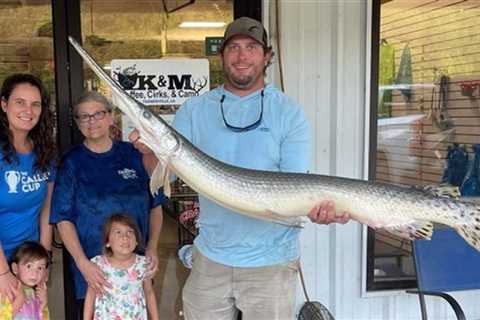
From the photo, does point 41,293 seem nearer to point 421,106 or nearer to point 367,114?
point 367,114

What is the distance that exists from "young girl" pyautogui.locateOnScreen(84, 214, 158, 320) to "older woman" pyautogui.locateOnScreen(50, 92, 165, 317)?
0.05 m

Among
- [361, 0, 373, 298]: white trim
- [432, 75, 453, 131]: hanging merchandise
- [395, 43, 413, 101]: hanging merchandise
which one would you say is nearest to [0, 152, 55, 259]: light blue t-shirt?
[361, 0, 373, 298]: white trim

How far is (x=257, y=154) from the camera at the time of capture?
8.74ft

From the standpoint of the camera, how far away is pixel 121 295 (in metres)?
2.87


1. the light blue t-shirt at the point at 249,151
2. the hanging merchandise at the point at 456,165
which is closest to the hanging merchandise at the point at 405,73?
the hanging merchandise at the point at 456,165

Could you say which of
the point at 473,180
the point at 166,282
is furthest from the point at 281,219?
the point at 473,180

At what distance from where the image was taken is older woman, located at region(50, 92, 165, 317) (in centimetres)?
288

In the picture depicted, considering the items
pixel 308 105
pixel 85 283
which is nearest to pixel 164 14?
pixel 308 105

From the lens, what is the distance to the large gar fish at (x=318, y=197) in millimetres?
2381

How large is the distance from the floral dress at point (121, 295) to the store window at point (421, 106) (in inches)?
69.8

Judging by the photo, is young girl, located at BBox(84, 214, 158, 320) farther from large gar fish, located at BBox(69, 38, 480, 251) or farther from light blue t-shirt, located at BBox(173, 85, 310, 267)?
large gar fish, located at BBox(69, 38, 480, 251)

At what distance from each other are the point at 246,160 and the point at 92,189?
2.64 ft

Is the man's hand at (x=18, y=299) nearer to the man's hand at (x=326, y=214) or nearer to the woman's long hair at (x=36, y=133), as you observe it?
the woman's long hair at (x=36, y=133)

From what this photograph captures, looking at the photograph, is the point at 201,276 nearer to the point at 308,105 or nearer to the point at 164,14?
the point at 308,105
